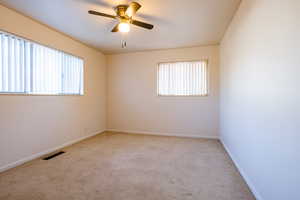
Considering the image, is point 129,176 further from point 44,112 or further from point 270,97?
point 44,112

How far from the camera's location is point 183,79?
4.42 meters

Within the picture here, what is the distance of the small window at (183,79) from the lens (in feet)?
14.0

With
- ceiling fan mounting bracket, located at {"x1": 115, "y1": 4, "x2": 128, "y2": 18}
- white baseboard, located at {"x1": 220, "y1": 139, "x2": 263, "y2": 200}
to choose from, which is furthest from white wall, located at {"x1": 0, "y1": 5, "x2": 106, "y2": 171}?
white baseboard, located at {"x1": 220, "y1": 139, "x2": 263, "y2": 200}

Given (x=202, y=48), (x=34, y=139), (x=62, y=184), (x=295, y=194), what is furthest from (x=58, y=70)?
(x=295, y=194)

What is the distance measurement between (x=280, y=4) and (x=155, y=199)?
2165 mm

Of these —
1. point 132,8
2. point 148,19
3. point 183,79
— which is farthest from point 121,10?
point 183,79

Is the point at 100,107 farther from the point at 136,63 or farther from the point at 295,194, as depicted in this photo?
the point at 295,194

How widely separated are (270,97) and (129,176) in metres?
1.94

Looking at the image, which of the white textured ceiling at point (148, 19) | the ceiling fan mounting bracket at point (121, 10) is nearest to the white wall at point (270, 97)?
the white textured ceiling at point (148, 19)

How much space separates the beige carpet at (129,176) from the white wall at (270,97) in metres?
0.44

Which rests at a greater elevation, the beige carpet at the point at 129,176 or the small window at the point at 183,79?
the small window at the point at 183,79

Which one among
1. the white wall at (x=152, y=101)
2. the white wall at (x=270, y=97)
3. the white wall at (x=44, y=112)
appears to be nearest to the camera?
the white wall at (x=270, y=97)

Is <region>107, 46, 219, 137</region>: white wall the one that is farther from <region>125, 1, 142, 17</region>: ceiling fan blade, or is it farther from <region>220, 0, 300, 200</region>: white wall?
<region>125, 1, 142, 17</region>: ceiling fan blade

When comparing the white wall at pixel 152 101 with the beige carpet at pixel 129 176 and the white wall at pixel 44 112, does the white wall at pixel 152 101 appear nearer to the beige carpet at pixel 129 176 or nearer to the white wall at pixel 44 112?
the white wall at pixel 44 112
